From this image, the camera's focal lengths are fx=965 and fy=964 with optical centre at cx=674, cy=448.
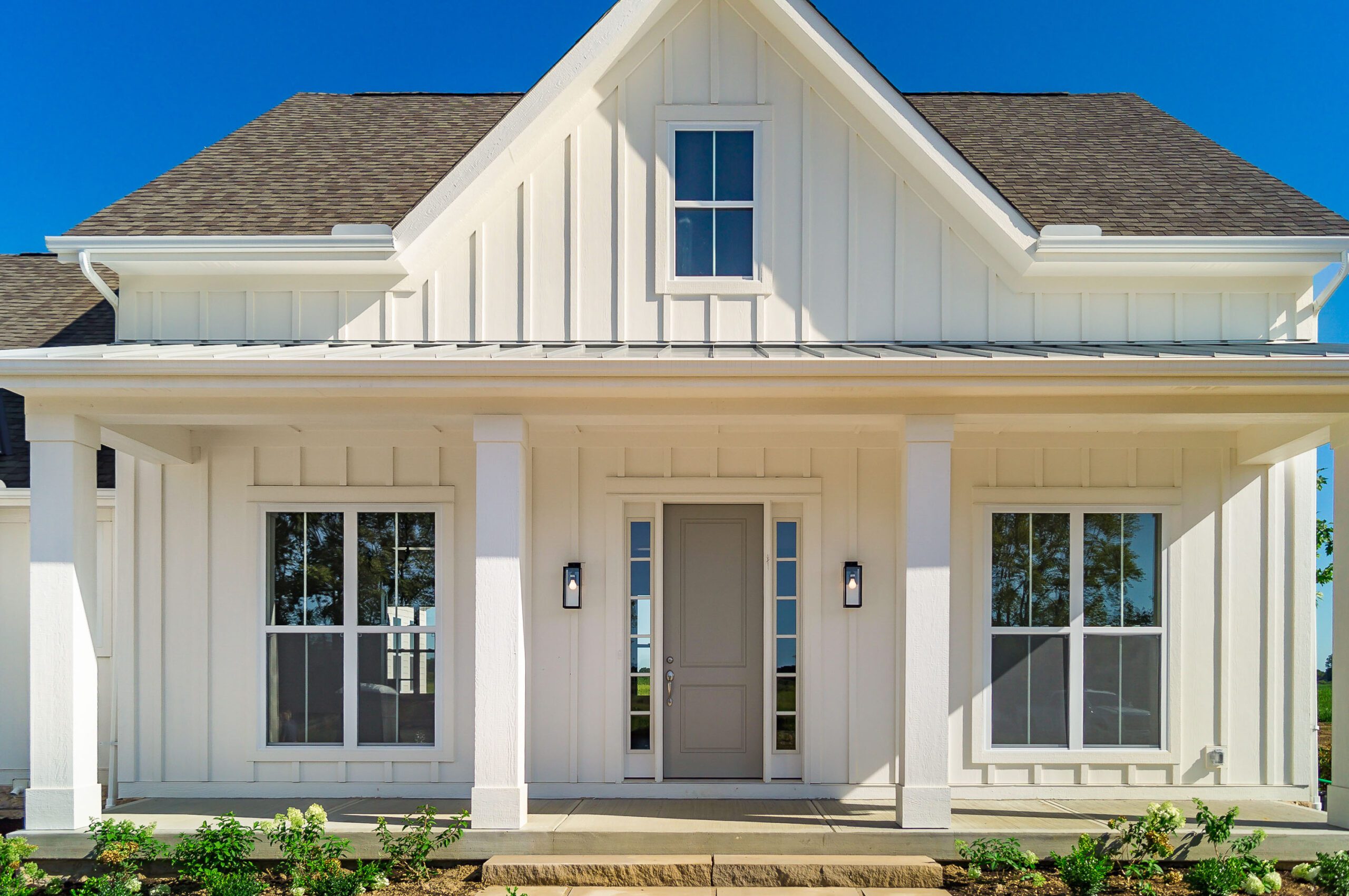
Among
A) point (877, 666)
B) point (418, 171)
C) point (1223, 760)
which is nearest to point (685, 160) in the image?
point (418, 171)

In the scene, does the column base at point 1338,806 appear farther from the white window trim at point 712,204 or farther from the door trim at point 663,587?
the white window trim at point 712,204

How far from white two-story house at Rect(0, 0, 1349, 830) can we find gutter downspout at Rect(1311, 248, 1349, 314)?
0.12ft

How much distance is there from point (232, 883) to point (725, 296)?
5207 millimetres

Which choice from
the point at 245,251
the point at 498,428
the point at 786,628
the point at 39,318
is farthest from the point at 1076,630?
the point at 39,318

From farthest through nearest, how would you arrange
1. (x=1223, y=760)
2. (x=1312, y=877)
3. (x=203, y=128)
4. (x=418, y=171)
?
(x=203, y=128)
(x=418, y=171)
(x=1223, y=760)
(x=1312, y=877)

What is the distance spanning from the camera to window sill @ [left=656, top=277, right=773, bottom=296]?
24.8 feet

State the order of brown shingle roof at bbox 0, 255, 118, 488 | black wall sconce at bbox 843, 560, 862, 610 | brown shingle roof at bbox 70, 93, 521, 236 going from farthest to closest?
1. brown shingle roof at bbox 0, 255, 118, 488
2. brown shingle roof at bbox 70, 93, 521, 236
3. black wall sconce at bbox 843, 560, 862, 610

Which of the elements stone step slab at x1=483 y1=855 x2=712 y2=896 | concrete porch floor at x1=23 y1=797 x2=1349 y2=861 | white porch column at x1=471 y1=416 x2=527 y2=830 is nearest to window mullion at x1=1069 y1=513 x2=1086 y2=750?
concrete porch floor at x1=23 y1=797 x2=1349 y2=861

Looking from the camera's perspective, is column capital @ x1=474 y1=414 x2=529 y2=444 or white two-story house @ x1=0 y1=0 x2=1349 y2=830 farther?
white two-story house @ x1=0 y1=0 x2=1349 y2=830

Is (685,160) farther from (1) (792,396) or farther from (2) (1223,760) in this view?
(2) (1223,760)

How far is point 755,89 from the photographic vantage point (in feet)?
25.2

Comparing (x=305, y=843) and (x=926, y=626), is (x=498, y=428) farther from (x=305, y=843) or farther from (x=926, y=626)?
(x=926, y=626)

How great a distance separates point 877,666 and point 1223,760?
2.79 meters

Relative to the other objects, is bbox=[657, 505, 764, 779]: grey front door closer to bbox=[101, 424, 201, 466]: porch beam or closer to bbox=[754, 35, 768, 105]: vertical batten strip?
bbox=[754, 35, 768, 105]: vertical batten strip
